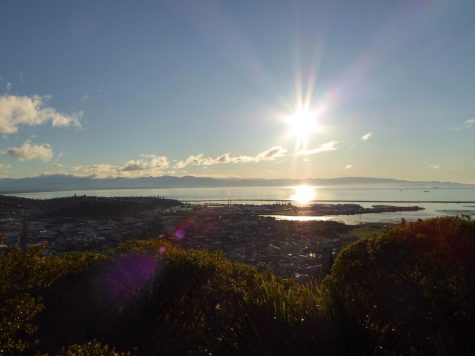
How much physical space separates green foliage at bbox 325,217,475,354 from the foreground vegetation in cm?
2

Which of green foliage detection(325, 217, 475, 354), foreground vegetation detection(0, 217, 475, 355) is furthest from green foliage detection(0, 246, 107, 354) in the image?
green foliage detection(325, 217, 475, 354)

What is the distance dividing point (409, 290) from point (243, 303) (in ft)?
11.1

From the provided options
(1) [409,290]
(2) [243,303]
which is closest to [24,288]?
(2) [243,303]

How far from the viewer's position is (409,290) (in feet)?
24.3

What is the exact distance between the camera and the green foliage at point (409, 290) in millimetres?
6191

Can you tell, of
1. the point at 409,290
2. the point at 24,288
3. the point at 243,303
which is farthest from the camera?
the point at 24,288

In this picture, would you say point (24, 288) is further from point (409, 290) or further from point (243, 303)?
point (409, 290)

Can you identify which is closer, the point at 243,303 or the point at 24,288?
the point at 243,303

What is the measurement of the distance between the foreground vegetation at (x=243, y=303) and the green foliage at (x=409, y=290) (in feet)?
0.07

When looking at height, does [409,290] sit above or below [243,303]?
above

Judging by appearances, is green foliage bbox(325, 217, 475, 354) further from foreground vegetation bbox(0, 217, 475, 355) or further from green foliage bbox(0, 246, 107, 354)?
green foliage bbox(0, 246, 107, 354)

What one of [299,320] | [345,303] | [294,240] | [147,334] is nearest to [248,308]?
[299,320]

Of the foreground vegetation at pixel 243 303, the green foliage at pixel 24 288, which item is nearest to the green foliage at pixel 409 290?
the foreground vegetation at pixel 243 303

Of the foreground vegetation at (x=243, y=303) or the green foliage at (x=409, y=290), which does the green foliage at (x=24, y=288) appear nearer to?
the foreground vegetation at (x=243, y=303)
